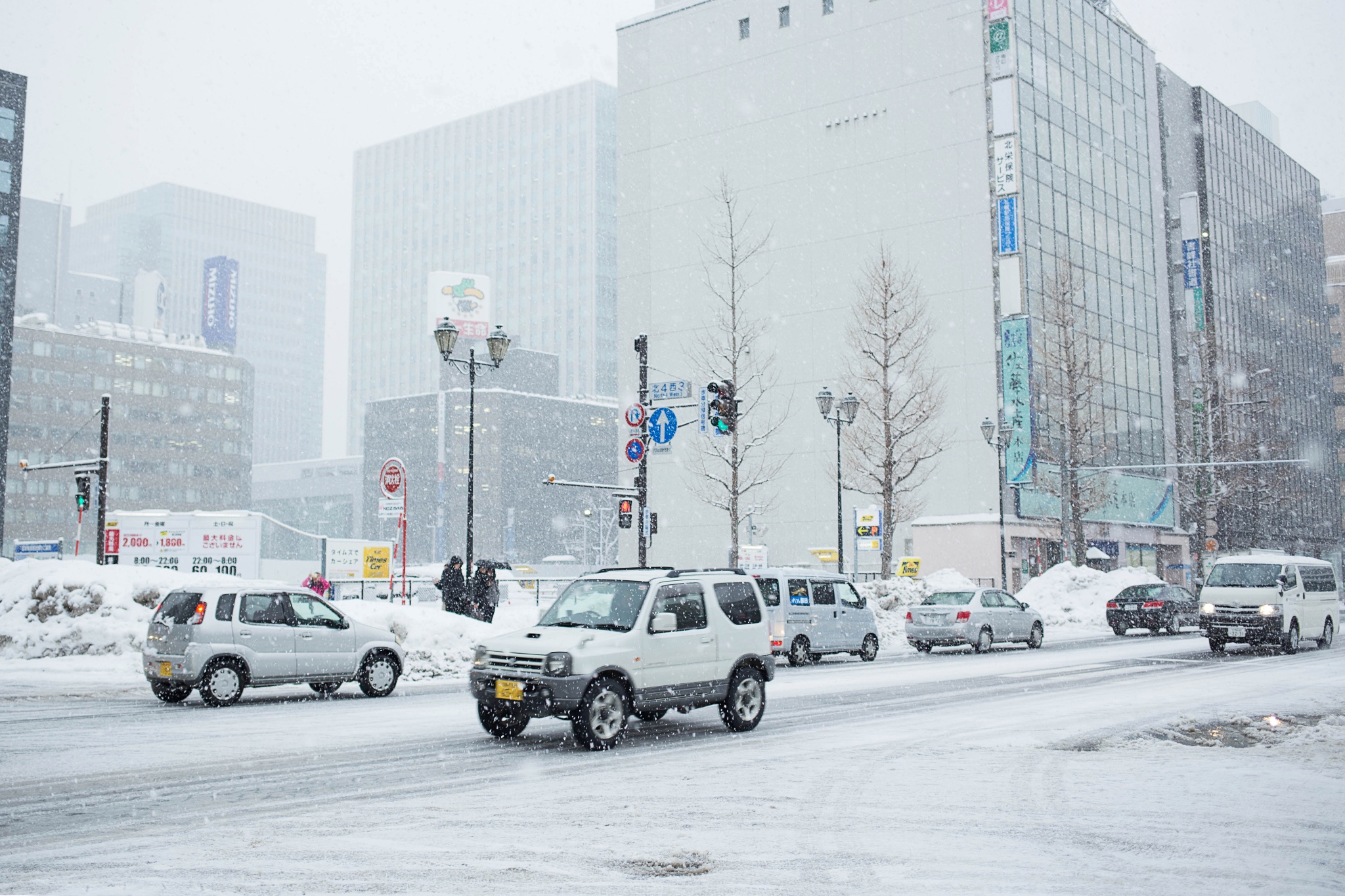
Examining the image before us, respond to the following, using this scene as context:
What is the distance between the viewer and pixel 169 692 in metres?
15.9

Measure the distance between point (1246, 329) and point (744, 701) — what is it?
3228 inches

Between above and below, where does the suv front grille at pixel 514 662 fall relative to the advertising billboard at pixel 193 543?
below

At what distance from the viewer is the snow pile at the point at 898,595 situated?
32.8 meters

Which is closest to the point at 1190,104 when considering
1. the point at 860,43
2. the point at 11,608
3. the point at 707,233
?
the point at 860,43

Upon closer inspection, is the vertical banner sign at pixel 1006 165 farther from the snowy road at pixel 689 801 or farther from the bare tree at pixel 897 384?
the snowy road at pixel 689 801

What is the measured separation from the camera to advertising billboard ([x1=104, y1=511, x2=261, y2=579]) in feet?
132

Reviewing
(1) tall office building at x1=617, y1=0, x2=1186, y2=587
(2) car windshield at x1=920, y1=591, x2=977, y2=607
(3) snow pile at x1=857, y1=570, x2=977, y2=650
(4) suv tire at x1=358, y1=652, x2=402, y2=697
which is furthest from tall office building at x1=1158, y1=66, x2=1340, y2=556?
(4) suv tire at x1=358, y1=652, x2=402, y2=697

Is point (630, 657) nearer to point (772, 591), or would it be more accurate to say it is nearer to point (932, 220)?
point (772, 591)

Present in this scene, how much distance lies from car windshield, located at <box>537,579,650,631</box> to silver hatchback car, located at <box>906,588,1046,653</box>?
54.8 ft

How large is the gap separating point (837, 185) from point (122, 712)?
51.5m

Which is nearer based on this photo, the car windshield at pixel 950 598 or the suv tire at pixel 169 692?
the suv tire at pixel 169 692

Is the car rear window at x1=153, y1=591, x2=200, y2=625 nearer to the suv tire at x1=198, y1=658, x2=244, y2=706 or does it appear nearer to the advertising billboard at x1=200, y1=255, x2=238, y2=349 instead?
the suv tire at x1=198, y1=658, x2=244, y2=706

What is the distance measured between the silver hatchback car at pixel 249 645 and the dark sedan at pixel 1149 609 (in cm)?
2424

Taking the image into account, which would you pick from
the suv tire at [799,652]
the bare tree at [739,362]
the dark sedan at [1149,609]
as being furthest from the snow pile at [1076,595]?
the bare tree at [739,362]
